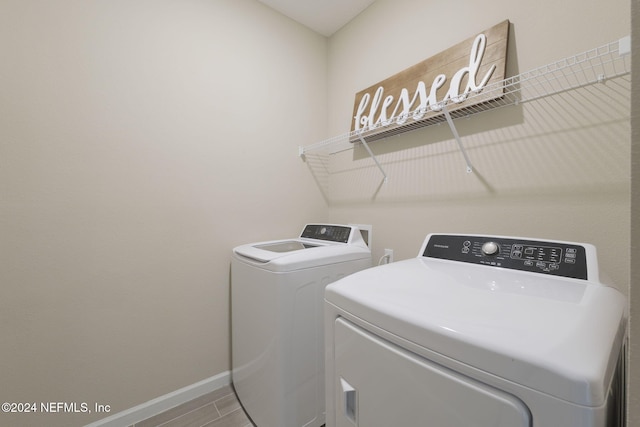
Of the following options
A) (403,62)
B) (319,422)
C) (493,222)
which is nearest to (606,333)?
(493,222)

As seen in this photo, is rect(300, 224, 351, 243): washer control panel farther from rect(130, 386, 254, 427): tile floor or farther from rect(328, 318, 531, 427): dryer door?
rect(130, 386, 254, 427): tile floor

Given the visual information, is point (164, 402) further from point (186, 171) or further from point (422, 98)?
point (422, 98)

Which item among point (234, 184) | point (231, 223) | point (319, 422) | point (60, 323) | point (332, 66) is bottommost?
point (319, 422)

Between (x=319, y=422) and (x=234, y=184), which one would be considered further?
(x=234, y=184)

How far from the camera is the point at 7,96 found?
114cm

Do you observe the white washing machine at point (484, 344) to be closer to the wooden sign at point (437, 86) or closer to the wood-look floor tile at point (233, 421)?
the wooden sign at point (437, 86)

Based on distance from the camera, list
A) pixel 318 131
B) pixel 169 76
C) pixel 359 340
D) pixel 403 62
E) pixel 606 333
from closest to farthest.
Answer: pixel 606 333 < pixel 359 340 < pixel 169 76 < pixel 403 62 < pixel 318 131

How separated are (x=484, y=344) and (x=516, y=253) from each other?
0.62m

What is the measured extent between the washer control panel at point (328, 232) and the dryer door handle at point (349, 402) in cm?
98

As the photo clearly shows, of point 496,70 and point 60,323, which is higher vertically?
point 496,70

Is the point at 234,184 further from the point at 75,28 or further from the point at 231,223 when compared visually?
the point at 75,28

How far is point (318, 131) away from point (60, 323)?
80.0 inches

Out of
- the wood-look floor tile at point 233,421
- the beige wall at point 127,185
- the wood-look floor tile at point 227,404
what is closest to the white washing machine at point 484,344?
the wood-look floor tile at point 233,421

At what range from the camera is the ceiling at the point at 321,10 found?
1899 mm
